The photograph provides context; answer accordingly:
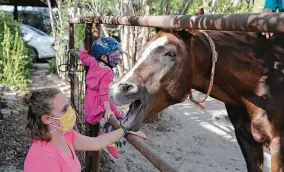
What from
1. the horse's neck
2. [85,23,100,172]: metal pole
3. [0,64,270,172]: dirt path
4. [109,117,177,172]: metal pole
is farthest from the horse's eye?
[0,64,270,172]: dirt path

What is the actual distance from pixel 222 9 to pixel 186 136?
222 inches

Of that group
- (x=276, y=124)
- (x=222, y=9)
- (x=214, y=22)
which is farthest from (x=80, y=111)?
(x=222, y=9)

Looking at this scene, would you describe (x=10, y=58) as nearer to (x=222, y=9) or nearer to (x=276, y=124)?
(x=222, y=9)

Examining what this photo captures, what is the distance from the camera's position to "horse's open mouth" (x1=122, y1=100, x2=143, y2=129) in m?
1.92

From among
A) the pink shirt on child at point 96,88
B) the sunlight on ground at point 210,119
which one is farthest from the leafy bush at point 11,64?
the pink shirt on child at point 96,88

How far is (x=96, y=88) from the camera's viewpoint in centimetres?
312

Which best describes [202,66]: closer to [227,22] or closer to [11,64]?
[227,22]

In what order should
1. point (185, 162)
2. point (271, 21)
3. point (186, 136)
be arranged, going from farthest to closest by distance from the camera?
point (186, 136) → point (185, 162) → point (271, 21)

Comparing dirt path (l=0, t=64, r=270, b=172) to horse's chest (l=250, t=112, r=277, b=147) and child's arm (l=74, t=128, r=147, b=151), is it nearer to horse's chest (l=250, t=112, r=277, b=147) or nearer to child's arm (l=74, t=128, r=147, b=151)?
child's arm (l=74, t=128, r=147, b=151)

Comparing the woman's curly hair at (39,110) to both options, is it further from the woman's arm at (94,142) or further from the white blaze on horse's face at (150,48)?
the white blaze on horse's face at (150,48)

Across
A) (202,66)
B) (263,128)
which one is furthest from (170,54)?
(263,128)

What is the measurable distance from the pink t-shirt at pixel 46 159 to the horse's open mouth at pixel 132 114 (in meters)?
0.40

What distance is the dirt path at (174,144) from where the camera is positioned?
471 centimetres

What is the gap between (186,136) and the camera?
638 centimetres
